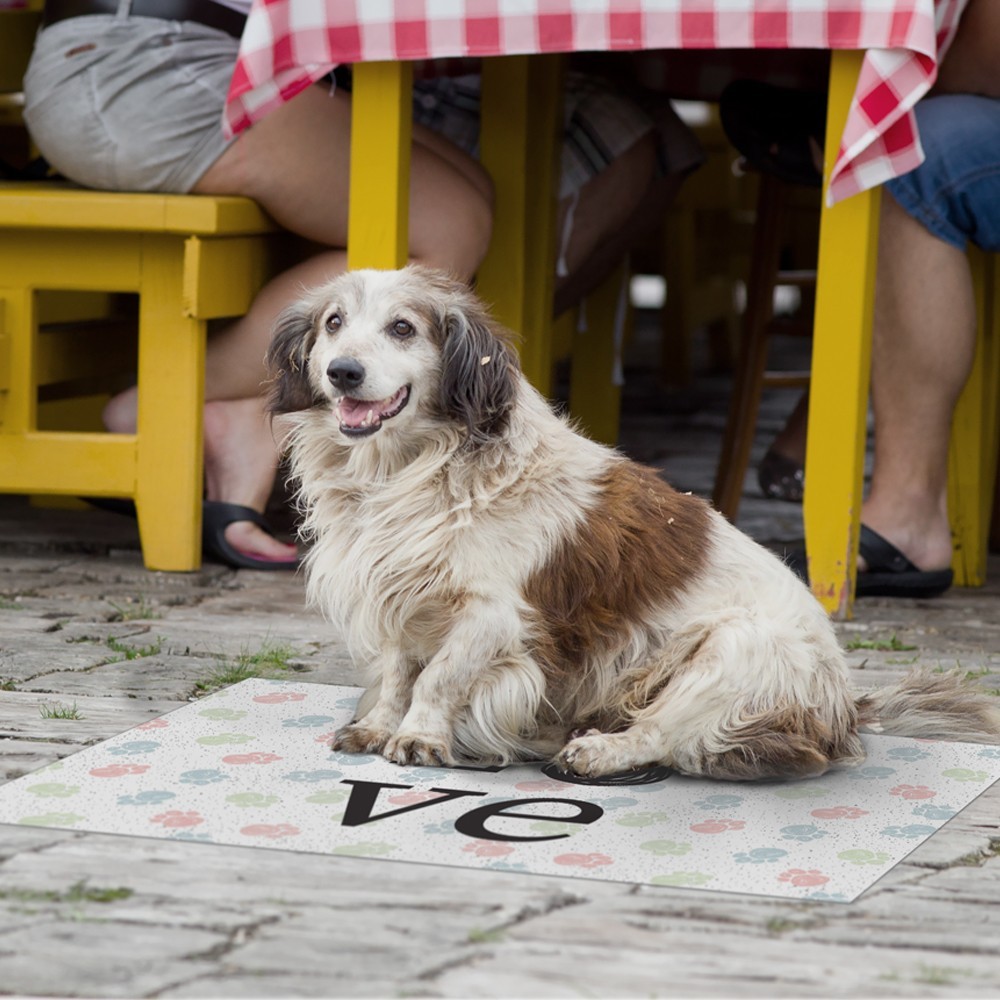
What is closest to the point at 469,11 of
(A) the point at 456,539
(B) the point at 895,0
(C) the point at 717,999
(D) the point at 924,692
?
(B) the point at 895,0

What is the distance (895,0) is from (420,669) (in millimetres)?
1559

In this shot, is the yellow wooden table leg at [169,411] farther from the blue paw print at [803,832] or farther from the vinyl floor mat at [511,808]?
the blue paw print at [803,832]

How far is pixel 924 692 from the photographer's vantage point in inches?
108

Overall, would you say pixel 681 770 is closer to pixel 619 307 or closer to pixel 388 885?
pixel 388 885

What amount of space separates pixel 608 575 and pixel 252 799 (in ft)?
2.07

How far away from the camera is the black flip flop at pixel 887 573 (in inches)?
148

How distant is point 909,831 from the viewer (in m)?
2.21

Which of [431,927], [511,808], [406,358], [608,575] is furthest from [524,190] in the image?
[431,927]

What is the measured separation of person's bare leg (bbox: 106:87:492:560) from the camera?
383cm

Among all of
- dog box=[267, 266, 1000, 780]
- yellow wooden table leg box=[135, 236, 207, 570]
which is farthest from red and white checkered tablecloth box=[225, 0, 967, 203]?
dog box=[267, 266, 1000, 780]

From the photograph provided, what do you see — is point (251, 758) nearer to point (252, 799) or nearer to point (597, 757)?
point (252, 799)

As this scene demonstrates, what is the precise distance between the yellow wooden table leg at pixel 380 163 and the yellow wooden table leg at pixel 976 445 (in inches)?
55.8

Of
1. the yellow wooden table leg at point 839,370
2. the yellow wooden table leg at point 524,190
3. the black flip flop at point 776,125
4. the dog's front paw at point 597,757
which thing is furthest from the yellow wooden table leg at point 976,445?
the dog's front paw at point 597,757

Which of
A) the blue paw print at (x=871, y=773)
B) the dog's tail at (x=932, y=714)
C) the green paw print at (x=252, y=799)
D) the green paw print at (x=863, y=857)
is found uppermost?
the dog's tail at (x=932, y=714)
